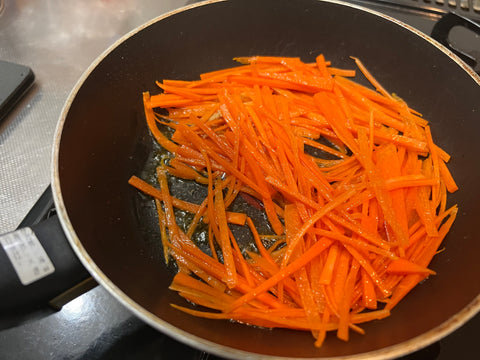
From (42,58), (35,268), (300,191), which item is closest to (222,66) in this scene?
(300,191)

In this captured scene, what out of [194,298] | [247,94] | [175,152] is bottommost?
[194,298]

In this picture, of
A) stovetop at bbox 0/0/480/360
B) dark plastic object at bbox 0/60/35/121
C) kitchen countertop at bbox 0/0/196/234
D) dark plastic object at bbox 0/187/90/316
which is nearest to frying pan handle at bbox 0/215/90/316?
dark plastic object at bbox 0/187/90/316

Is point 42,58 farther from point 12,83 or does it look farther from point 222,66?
point 222,66

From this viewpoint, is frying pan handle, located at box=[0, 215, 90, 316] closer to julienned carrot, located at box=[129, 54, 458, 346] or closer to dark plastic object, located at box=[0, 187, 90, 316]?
dark plastic object, located at box=[0, 187, 90, 316]

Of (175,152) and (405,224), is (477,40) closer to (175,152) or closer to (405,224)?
(405,224)

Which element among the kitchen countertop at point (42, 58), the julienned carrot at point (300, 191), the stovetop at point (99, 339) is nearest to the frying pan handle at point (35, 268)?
the stovetop at point (99, 339)

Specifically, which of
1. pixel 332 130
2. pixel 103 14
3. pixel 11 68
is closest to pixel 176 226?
pixel 332 130
